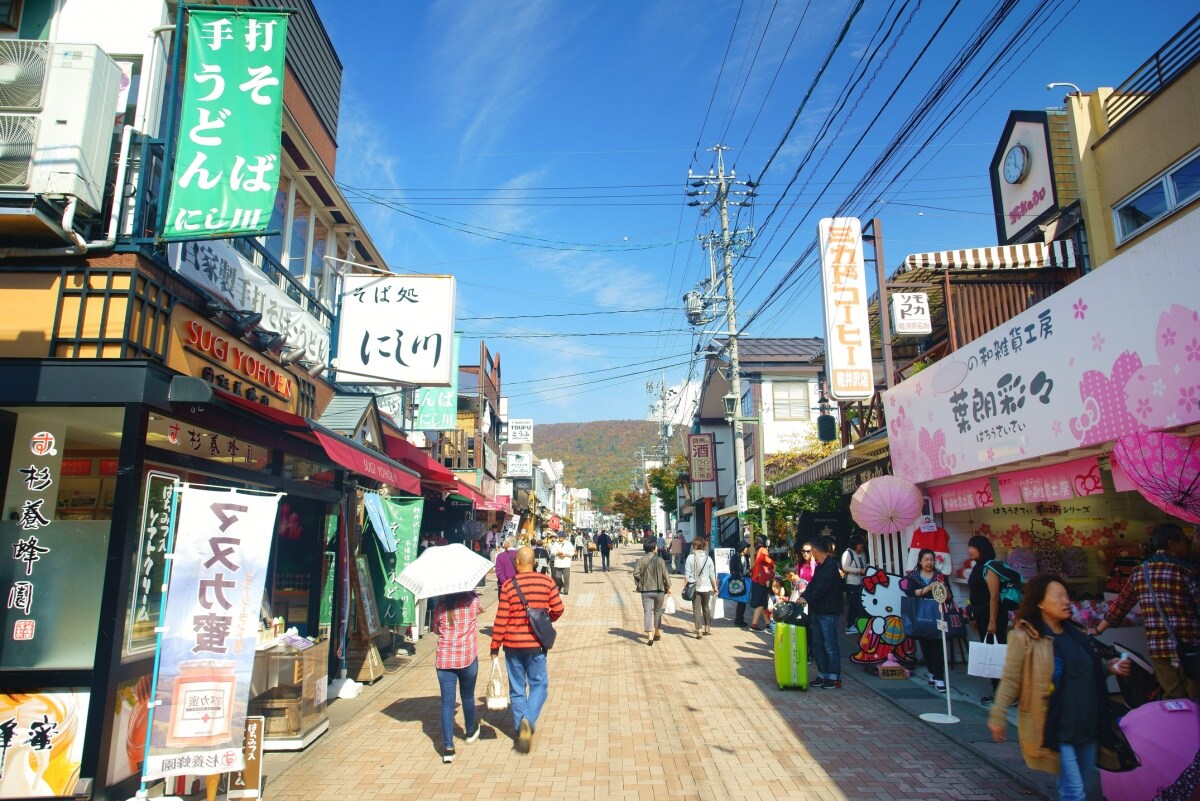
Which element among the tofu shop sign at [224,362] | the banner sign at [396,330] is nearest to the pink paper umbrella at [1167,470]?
the tofu shop sign at [224,362]

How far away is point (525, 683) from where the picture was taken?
22.4 ft

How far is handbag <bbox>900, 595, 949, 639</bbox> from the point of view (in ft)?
28.3

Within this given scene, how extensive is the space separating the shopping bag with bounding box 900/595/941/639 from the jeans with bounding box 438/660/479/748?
5.27m

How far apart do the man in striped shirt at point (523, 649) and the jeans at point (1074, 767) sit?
3.85 m

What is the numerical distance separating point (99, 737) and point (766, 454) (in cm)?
2483

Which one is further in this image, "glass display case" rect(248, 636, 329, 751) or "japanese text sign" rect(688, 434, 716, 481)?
"japanese text sign" rect(688, 434, 716, 481)

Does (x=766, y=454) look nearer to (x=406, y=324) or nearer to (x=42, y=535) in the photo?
(x=406, y=324)

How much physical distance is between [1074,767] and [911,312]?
9.24m

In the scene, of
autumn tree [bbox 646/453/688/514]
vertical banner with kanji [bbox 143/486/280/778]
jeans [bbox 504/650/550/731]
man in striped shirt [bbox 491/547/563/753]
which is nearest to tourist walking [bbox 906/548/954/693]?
man in striped shirt [bbox 491/547/563/753]

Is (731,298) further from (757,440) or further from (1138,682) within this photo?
(1138,682)

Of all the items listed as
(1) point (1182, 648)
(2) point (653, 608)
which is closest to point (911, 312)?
(2) point (653, 608)

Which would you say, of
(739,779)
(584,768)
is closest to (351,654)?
(584,768)

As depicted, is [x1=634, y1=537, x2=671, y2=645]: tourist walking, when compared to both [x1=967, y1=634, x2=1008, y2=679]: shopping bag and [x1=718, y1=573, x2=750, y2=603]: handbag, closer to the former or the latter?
[x1=718, y1=573, x2=750, y2=603]: handbag

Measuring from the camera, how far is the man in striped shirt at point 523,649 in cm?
663
